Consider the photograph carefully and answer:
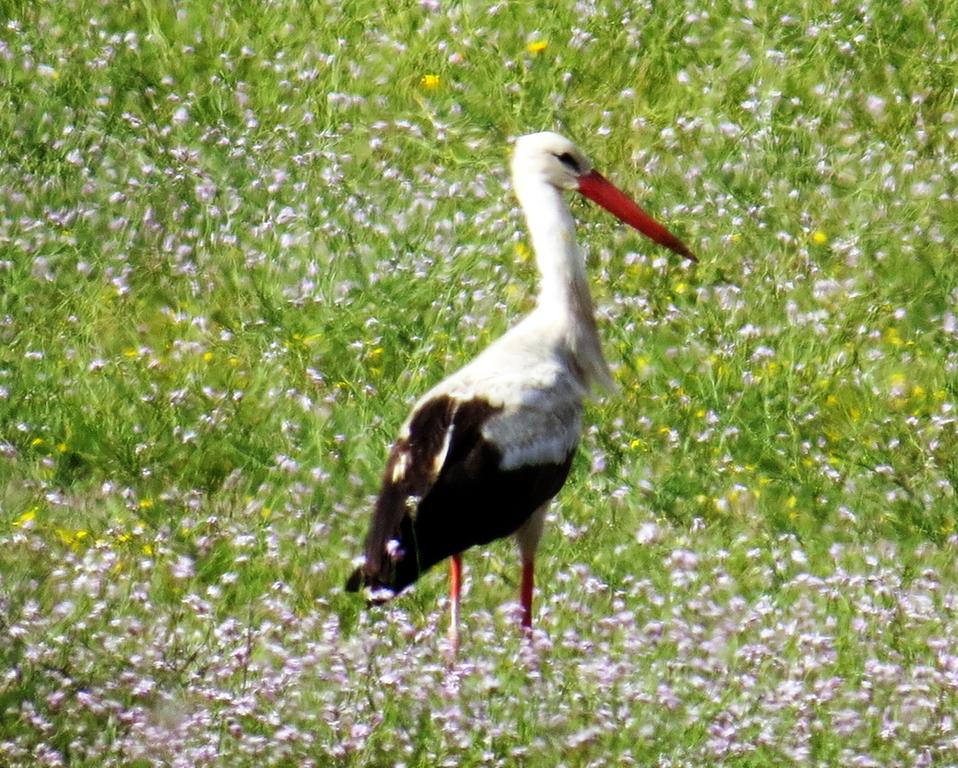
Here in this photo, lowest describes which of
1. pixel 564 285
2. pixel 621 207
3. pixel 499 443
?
pixel 499 443

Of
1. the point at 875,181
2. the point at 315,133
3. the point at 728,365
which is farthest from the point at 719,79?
the point at 728,365

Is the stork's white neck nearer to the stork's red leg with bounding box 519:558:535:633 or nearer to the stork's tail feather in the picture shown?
the stork's red leg with bounding box 519:558:535:633

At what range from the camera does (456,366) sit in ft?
23.4

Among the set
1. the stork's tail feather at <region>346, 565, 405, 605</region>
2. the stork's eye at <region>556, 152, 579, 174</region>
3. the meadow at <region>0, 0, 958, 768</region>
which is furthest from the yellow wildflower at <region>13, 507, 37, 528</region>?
the stork's eye at <region>556, 152, 579, 174</region>

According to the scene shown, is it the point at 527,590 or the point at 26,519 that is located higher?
the point at 26,519

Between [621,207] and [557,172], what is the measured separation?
1.05ft

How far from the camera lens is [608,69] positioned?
9406 mm

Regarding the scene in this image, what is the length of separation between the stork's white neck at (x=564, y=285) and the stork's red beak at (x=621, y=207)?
264mm

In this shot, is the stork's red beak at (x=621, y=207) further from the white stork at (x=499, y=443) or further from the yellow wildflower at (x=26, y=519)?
the yellow wildflower at (x=26, y=519)

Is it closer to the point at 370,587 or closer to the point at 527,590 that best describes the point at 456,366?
the point at 527,590

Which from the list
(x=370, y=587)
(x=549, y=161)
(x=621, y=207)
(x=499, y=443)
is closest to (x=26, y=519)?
(x=370, y=587)

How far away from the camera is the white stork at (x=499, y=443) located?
5402mm

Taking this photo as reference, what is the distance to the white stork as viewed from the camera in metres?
5.40

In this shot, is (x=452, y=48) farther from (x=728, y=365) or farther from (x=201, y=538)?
(x=201, y=538)
